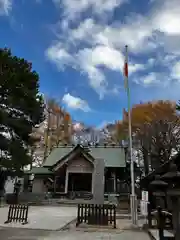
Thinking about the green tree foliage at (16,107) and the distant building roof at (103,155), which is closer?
the green tree foliage at (16,107)

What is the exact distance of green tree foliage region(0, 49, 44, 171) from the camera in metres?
15.7

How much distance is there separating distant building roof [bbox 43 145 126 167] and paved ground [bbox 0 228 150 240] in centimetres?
1830

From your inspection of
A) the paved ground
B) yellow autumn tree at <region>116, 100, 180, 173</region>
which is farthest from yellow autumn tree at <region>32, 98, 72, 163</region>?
the paved ground

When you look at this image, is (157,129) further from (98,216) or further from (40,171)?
(98,216)

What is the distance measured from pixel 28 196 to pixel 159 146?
15610mm

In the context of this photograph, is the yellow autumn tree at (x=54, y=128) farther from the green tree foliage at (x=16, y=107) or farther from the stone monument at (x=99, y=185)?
the stone monument at (x=99, y=185)

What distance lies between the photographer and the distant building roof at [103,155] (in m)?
28.5

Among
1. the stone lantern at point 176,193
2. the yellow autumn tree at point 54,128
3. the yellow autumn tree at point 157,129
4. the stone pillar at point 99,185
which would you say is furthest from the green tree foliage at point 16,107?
the yellow autumn tree at point 54,128

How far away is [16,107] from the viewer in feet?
55.5

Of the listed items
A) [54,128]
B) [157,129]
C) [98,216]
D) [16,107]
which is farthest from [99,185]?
[54,128]

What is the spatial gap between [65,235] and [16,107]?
10539mm

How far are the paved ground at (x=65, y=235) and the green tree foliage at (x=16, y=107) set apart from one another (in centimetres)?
793

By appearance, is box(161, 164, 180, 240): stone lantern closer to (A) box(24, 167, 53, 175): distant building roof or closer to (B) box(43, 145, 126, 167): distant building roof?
(B) box(43, 145, 126, 167): distant building roof

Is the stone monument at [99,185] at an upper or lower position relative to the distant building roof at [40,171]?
lower
